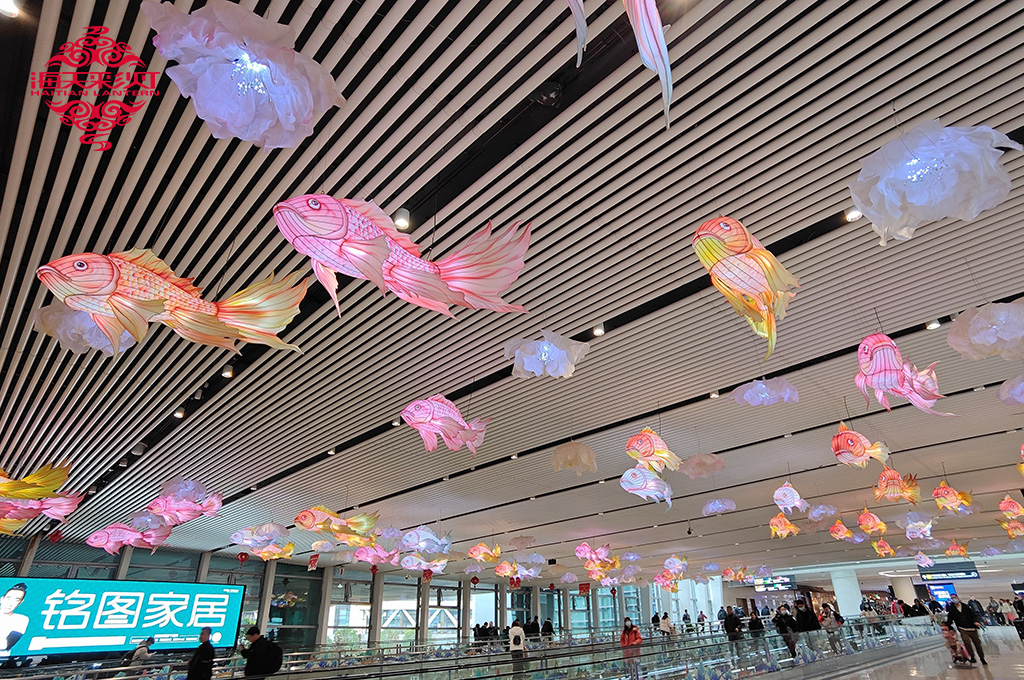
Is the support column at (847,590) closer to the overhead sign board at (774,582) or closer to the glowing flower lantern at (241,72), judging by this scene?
the overhead sign board at (774,582)

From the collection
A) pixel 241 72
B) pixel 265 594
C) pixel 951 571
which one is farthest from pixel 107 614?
pixel 951 571

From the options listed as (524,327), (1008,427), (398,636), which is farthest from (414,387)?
(398,636)

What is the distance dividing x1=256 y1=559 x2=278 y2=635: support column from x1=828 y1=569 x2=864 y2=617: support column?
24.6 m

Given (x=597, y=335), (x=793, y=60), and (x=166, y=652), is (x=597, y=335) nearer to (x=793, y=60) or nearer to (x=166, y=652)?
(x=793, y=60)

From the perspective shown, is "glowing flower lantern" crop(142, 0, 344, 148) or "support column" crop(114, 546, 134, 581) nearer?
Result: "glowing flower lantern" crop(142, 0, 344, 148)

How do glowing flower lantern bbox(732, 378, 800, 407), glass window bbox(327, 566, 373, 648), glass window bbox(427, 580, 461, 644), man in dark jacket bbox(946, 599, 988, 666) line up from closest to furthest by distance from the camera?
glowing flower lantern bbox(732, 378, 800, 407), man in dark jacket bbox(946, 599, 988, 666), glass window bbox(327, 566, 373, 648), glass window bbox(427, 580, 461, 644)

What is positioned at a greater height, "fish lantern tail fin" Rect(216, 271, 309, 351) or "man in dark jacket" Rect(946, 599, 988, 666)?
"fish lantern tail fin" Rect(216, 271, 309, 351)

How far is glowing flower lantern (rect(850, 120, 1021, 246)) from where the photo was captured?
7.72 feet

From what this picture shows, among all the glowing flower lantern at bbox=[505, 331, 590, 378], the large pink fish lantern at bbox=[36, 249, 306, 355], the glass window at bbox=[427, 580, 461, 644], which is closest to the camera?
the large pink fish lantern at bbox=[36, 249, 306, 355]

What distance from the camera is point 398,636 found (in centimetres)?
2572

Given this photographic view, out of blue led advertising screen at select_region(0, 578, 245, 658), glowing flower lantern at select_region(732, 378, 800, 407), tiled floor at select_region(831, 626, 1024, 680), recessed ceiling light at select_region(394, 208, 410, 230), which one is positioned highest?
recessed ceiling light at select_region(394, 208, 410, 230)

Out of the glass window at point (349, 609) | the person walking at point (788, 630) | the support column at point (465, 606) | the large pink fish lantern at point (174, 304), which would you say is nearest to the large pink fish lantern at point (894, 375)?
the large pink fish lantern at point (174, 304)

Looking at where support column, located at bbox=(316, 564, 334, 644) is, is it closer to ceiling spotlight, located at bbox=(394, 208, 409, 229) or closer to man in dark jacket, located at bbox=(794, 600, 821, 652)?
man in dark jacket, located at bbox=(794, 600, 821, 652)

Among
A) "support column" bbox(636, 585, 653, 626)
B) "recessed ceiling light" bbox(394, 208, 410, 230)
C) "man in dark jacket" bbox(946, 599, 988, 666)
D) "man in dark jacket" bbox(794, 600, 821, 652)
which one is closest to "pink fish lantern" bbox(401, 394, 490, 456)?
"recessed ceiling light" bbox(394, 208, 410, 230)
